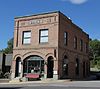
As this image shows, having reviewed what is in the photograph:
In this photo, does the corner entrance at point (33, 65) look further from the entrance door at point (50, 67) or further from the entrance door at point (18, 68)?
the entrance door at point (18, 68)

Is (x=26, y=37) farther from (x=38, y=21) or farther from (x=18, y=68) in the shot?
(x=18, y=68)

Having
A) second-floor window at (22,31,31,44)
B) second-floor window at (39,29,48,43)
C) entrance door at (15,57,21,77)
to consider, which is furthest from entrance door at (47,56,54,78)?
entrance door at (15,57,21,77)

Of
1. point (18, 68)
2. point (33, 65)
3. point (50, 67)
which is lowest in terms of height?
point (18, 68)

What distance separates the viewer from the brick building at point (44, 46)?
35156 millimetres

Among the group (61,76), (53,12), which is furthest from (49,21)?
(61,76)

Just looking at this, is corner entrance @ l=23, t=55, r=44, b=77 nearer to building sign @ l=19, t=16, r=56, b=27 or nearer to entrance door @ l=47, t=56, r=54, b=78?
entrance door @ l=47, t=56, r=54, b=78

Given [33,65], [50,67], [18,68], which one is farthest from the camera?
[18,68]

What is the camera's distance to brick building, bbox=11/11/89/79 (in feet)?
115

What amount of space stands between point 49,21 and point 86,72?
57.6 feet

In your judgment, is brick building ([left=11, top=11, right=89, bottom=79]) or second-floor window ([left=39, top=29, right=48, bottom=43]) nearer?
brick building ([left=11, top=11, right=89, bottom=79])

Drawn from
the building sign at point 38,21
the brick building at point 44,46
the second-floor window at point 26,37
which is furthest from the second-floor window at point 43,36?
the second-floor window at point 26,37

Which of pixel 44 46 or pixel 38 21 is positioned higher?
pixel 38 21

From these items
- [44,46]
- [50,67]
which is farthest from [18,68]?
[44,46]

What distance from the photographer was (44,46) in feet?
118
